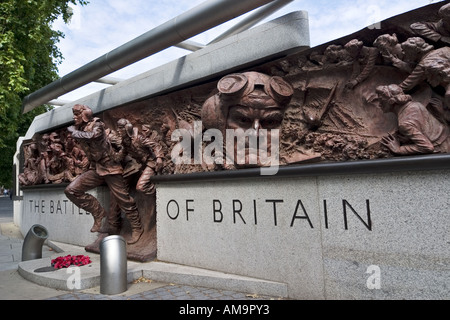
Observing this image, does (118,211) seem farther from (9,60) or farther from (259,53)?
(9,60)

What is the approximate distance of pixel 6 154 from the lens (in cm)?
2059

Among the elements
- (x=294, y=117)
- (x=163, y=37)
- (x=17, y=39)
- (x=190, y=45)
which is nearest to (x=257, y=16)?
(x=190, y=45)

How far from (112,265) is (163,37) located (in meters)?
4.46

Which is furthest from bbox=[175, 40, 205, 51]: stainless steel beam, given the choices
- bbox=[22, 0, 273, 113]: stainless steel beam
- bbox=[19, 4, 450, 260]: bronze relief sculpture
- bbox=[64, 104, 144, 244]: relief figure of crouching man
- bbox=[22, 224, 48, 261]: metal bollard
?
bbox=[22, 224, 48, 261]: metal bollard

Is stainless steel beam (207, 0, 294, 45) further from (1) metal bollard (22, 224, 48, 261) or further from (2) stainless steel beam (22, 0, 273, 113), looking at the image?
(1) metal bollard (22, 224, 48, 261)

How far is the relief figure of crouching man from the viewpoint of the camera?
7.12 metres

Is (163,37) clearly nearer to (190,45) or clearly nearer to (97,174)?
(190,45)

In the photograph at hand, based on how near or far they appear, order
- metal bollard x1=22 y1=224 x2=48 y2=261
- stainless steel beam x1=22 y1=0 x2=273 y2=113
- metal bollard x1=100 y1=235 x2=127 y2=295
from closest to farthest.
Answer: metal bollard x1=100 y1=235 x2=127 y2=295 < stainless steel beam x1=22 y1=0 x2=273 y2=113 < metal bollard x1=22 y1=224 x2=48 y2=261

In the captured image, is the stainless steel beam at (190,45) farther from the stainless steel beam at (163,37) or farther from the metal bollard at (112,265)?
the metal bollard at (112,265)

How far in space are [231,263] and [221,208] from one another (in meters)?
0.87

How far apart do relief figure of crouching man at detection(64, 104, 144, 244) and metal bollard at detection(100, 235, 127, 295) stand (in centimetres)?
233

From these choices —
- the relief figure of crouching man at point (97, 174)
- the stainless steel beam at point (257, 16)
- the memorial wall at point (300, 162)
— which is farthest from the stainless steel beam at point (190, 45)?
the relief figure of crouching man at point (97, 174)

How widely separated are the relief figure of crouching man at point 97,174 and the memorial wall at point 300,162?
3 cm

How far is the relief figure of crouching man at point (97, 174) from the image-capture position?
23.4 ft
